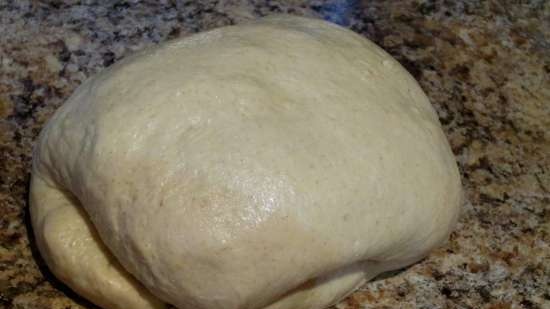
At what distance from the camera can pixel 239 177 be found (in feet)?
3.43

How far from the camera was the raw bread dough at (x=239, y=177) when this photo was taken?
3.39 feet

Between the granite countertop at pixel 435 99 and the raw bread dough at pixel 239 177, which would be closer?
the raw bread dough at pixel 239 177

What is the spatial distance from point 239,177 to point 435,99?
78 cm

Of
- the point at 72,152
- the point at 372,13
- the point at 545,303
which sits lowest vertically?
the point at 545,303

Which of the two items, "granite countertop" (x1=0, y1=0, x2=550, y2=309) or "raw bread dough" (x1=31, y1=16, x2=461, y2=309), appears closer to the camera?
"raw bread dough" (x1=31, y1=16, x2=461, y2=309)

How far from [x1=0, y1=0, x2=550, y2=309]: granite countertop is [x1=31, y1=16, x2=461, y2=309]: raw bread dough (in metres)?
0.12

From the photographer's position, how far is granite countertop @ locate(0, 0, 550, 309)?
131cm

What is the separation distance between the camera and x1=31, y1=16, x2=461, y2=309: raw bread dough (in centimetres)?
103

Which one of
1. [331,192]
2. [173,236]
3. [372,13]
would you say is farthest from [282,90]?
[372,13]

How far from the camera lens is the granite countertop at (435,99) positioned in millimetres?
1311

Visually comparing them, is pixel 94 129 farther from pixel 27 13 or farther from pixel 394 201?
pixel 27 13

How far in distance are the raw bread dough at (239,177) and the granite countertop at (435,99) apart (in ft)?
0.40

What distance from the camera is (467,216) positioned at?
1438mm

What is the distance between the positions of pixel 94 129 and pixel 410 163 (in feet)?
1.80
